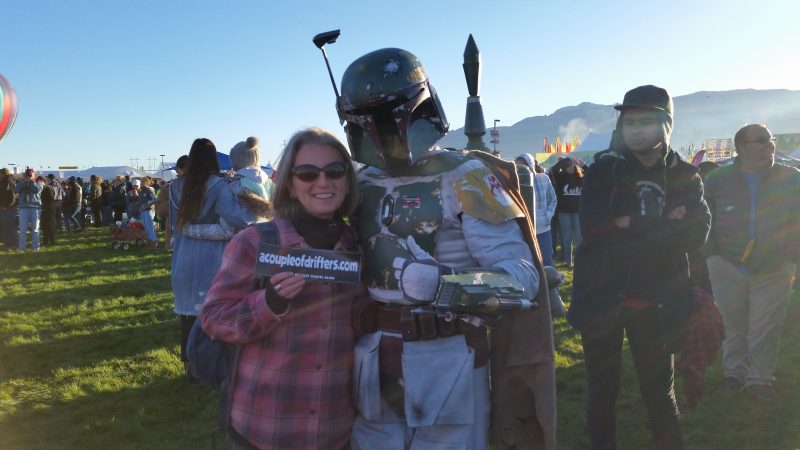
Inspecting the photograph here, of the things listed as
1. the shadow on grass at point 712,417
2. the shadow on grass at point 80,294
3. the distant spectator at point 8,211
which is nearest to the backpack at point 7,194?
the distant spectator at point 8,211

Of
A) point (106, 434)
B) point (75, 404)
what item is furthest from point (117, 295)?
point (106, 434)

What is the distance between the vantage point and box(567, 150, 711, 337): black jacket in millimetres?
2998

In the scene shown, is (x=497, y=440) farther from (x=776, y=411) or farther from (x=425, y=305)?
(x=776, y=411)

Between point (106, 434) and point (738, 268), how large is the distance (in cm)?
560

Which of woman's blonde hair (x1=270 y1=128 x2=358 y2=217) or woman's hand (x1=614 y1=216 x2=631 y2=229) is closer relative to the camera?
woman's blonde hair (x1=270 y1=128 x2=358 y2=217)

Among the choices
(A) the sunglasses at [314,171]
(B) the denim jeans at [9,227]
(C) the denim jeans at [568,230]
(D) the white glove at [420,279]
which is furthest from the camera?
(B) the denim jeans at [9,227]

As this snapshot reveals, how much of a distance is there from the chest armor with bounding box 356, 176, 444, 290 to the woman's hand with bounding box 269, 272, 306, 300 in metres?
0.32

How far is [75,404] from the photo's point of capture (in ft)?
16.8

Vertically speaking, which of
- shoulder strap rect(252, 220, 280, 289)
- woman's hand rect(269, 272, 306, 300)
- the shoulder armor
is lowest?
woman's hand rect(269, 272, 306, 300)

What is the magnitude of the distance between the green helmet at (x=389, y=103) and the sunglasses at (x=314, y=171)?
17 cm

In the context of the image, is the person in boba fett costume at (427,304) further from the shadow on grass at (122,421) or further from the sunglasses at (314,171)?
the shadow on grass at (122,421)

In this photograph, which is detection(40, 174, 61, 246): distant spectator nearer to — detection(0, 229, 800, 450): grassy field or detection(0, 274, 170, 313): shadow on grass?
detection(0, 274, 170, 313): shadow on grass

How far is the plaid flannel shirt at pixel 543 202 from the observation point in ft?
23.1

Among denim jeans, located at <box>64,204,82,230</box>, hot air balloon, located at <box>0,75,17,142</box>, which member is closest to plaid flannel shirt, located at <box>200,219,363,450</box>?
hot air balloon, located at <box>0,75,17,142</box>
